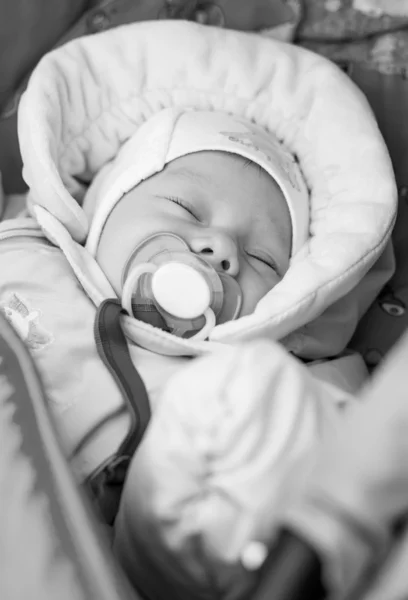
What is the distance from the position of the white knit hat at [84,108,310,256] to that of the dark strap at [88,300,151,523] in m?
0.19

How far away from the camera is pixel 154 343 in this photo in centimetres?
88

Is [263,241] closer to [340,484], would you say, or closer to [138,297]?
[138,297]

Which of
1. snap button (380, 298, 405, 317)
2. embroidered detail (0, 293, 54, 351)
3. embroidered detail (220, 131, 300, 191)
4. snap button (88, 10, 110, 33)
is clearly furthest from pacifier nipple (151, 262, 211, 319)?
snap button (88, 10, 110, 33)

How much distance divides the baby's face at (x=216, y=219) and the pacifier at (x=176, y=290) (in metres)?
0.02

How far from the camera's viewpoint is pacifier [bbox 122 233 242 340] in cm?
87

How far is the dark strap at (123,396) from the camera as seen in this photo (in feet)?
2.30

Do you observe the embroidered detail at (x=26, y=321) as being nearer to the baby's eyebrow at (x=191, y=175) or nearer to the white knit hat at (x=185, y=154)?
the white knit hat at (x=185, y=154)

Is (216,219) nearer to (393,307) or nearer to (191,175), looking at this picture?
(191,175)

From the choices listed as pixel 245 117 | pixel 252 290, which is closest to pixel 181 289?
pixel 252 290

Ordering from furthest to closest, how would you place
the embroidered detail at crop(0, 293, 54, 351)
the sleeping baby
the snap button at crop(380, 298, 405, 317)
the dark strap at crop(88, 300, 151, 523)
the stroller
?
the snap button at crop(380, 298, 405, 317)
the embroidered detail at crop(0, 293, 54, 351)
the dark strap at crop(88, 300, 151, 523)
the sleeping baby
the stroller

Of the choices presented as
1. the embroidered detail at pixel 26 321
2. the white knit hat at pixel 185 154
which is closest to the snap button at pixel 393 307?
the white knit hat at pixel 185 154

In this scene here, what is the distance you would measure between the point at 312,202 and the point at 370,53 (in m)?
0.34

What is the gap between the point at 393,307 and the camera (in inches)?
45.6

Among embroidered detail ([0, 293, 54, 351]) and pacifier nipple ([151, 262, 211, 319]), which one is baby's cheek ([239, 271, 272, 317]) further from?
embroidered detail ([0, 293, 54, 351])
